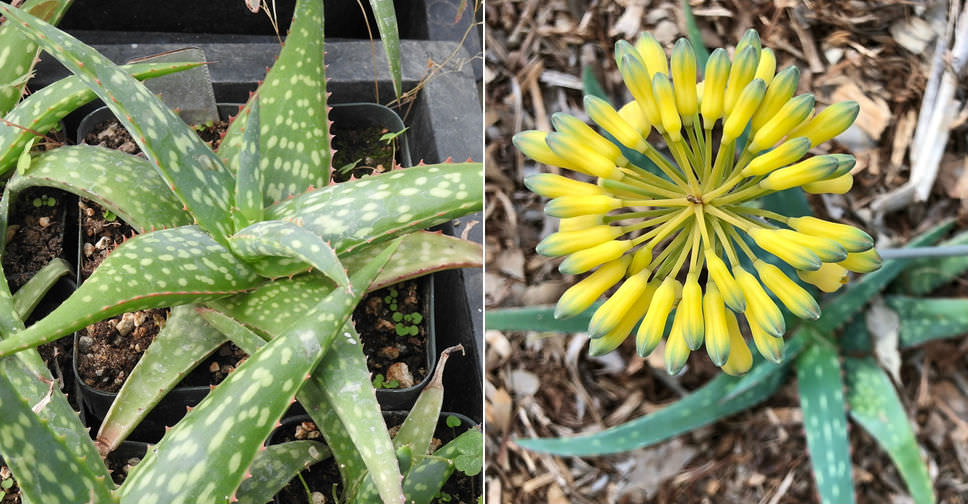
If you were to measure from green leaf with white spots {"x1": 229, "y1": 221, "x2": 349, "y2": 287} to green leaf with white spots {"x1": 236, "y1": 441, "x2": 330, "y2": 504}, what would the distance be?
0.70 ft

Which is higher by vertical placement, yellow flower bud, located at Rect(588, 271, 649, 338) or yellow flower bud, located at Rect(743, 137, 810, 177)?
yellow flower bud, located at Rect(743, 137, 810, 177)

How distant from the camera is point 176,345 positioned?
92 cm

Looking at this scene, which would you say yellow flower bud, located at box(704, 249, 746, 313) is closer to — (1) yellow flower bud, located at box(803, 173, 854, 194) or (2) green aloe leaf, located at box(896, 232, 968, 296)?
(1) yellow flower bud, located at box(803, 173, 854, 194)

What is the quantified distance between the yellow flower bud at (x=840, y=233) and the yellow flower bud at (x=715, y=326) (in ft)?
0.25

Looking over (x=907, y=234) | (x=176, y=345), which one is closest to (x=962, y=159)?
(x=907, y=234)

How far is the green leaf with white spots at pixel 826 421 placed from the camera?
3.06 ft

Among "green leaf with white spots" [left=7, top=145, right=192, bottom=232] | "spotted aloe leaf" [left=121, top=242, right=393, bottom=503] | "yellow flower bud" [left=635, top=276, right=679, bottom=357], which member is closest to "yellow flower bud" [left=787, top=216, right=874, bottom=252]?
"yellow flower bud" [left=635, top=276, right=679, bottom=357]

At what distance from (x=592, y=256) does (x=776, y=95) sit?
18 cm

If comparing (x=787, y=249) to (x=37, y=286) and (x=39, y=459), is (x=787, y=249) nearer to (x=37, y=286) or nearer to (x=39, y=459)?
(x=39, y=459)

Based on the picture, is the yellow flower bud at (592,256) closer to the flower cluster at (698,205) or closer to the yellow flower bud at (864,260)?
the flower cluster at (698,205)

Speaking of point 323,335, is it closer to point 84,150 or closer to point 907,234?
point 84,150

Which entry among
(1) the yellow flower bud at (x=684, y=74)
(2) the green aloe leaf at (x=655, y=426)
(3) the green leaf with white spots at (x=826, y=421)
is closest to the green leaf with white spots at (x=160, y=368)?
(2) the green aloe leaf at (x=655, y=426)

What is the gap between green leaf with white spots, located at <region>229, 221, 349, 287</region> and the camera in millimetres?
703

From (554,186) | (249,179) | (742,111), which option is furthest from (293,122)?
(742,111)
